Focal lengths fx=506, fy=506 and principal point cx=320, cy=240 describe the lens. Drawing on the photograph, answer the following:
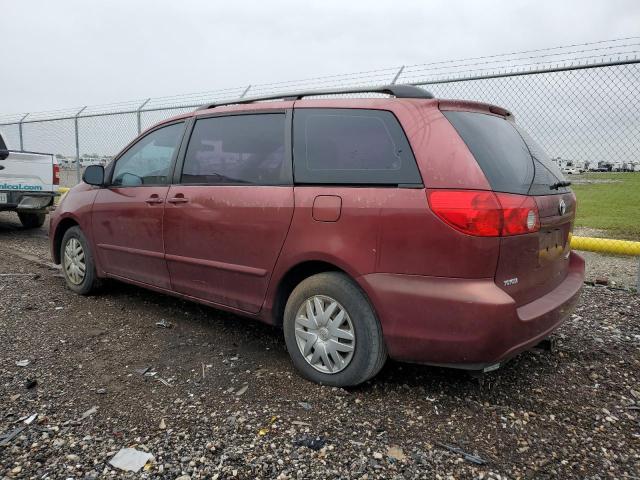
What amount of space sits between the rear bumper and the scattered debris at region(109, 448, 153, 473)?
1300 mm

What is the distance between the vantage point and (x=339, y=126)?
2979mm

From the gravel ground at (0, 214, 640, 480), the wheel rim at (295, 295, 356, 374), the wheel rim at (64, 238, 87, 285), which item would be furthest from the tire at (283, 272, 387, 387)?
the wheel rim at (64, 238, 87, 285)

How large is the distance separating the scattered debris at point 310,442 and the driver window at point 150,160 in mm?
2240

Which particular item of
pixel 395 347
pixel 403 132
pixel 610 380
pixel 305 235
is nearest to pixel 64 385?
pixel 305 235

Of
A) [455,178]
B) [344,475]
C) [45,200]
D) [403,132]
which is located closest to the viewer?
[344,475]

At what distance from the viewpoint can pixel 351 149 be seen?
2891 mm

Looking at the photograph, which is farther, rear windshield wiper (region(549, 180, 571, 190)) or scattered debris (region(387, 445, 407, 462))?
rear windshield wiper (region(549, 180, 571, 190))

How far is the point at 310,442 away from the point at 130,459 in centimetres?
82

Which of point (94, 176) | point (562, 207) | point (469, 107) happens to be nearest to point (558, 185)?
point (562, 207)

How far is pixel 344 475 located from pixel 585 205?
465 inches

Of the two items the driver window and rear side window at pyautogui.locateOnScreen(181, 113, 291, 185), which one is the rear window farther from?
the driver window

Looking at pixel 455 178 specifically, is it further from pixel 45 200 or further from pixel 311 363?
pixel 45 200

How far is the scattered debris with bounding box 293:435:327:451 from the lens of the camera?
7.85 ft

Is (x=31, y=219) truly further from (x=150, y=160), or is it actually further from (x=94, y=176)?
(x=150, y=160)
